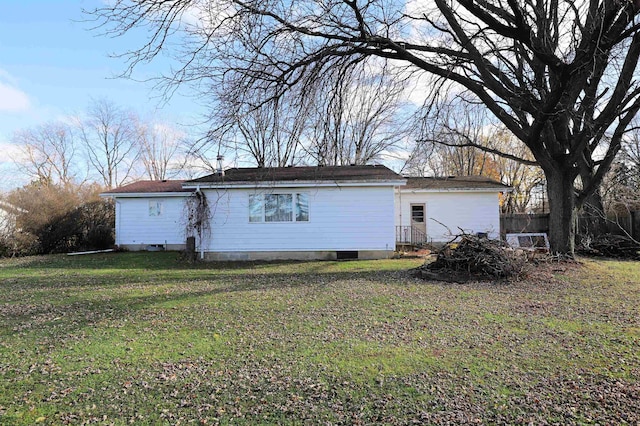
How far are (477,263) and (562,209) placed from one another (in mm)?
3965

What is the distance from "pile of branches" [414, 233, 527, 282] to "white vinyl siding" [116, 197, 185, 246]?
12345mm

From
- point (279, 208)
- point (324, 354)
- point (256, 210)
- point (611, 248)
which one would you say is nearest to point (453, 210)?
point (611, 248)

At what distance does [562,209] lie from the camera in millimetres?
11438

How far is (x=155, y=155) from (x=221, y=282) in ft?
96.6

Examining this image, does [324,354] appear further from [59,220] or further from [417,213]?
[59,220]

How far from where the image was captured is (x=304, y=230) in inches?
565

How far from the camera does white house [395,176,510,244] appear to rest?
1769 centimetres

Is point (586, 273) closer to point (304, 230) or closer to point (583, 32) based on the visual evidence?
point (583, 32)

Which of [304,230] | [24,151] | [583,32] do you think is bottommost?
[304,230]

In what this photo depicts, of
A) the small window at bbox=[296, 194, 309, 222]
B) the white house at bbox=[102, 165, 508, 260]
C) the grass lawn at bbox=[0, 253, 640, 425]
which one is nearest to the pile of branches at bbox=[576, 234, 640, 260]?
the white house at bbox=[102, 165, 508, 260]

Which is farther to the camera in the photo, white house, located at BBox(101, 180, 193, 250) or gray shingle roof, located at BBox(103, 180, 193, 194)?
gray shingle roof, located at BBox(103, 180, 193, 194)

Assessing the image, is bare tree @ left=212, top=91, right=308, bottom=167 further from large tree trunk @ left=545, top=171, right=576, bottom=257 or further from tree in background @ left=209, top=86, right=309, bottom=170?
large tree trunk @ left=545, top=171, right=576, bottom=257

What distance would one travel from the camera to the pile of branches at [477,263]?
9273 millimetres

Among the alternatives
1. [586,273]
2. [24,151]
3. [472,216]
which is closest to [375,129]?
[472,216]
